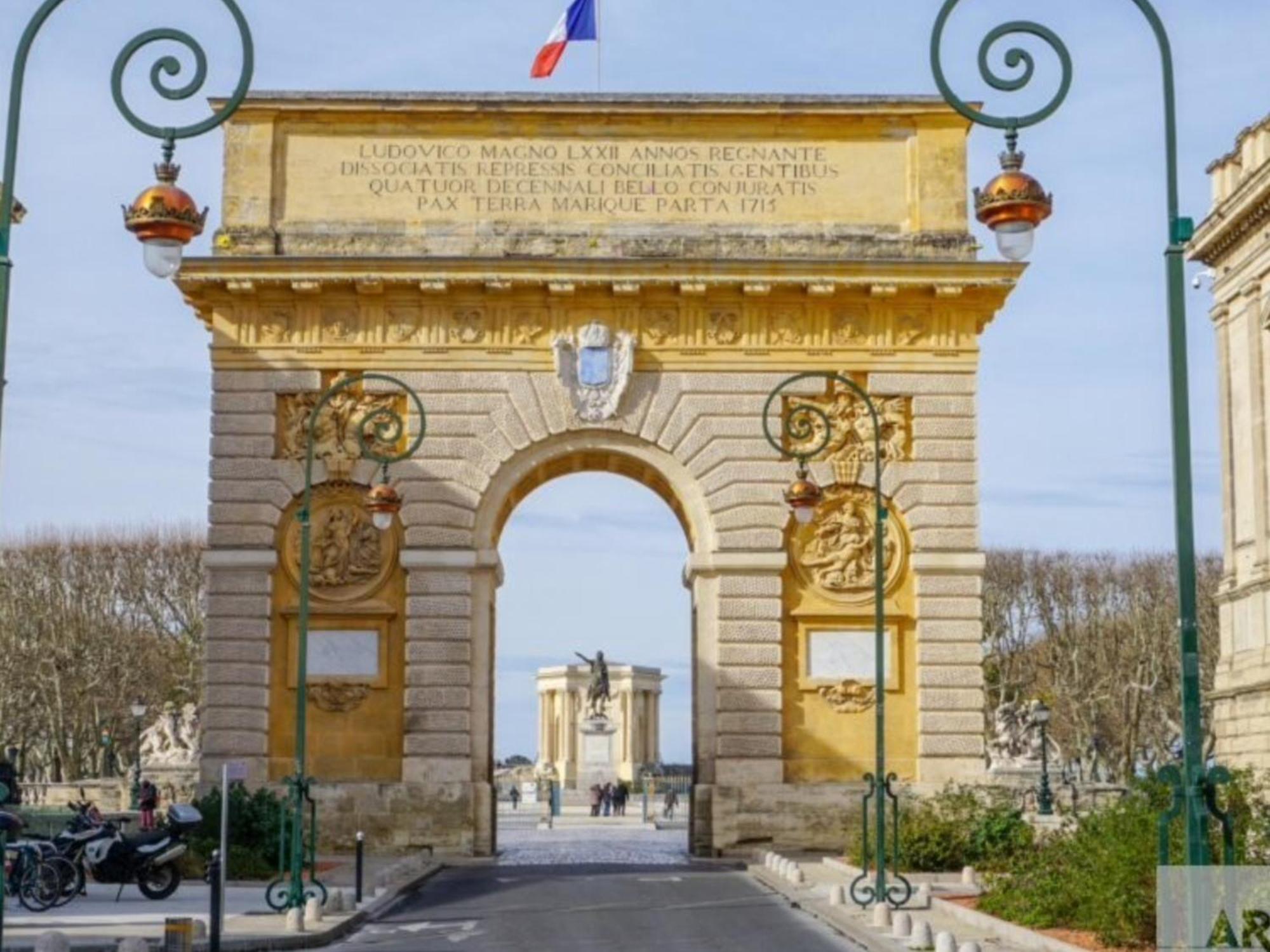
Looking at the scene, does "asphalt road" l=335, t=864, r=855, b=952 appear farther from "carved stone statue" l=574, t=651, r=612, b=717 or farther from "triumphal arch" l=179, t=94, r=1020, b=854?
"carved stone statue" l=574, t=651, r=612, b=717

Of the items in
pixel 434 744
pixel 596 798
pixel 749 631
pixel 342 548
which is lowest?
pixel 596 798

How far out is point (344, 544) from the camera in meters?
38.5

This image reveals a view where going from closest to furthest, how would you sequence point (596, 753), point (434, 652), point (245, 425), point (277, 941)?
point (277, 941) < point (434, 652) < point (245, 425) < point (596, 753)

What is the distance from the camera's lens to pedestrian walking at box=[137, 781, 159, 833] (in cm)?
3634

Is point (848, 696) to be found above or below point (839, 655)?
below

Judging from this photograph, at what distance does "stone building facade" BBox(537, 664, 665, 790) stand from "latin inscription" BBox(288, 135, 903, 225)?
48.9 m

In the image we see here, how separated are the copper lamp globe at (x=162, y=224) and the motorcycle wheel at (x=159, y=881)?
44.5 ft

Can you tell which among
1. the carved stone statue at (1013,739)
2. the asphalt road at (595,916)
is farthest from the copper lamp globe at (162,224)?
the carved stone statue at (1013,739)

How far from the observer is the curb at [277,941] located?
21.0 metres

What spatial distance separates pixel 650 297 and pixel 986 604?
108 feet

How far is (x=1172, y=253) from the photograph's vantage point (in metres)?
15.6

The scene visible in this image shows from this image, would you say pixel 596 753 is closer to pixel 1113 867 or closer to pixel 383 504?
pixel 383 504

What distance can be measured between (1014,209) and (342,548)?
935 inches

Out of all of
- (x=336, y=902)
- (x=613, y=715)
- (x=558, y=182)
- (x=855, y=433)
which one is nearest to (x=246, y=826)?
(x=336, y=902)
